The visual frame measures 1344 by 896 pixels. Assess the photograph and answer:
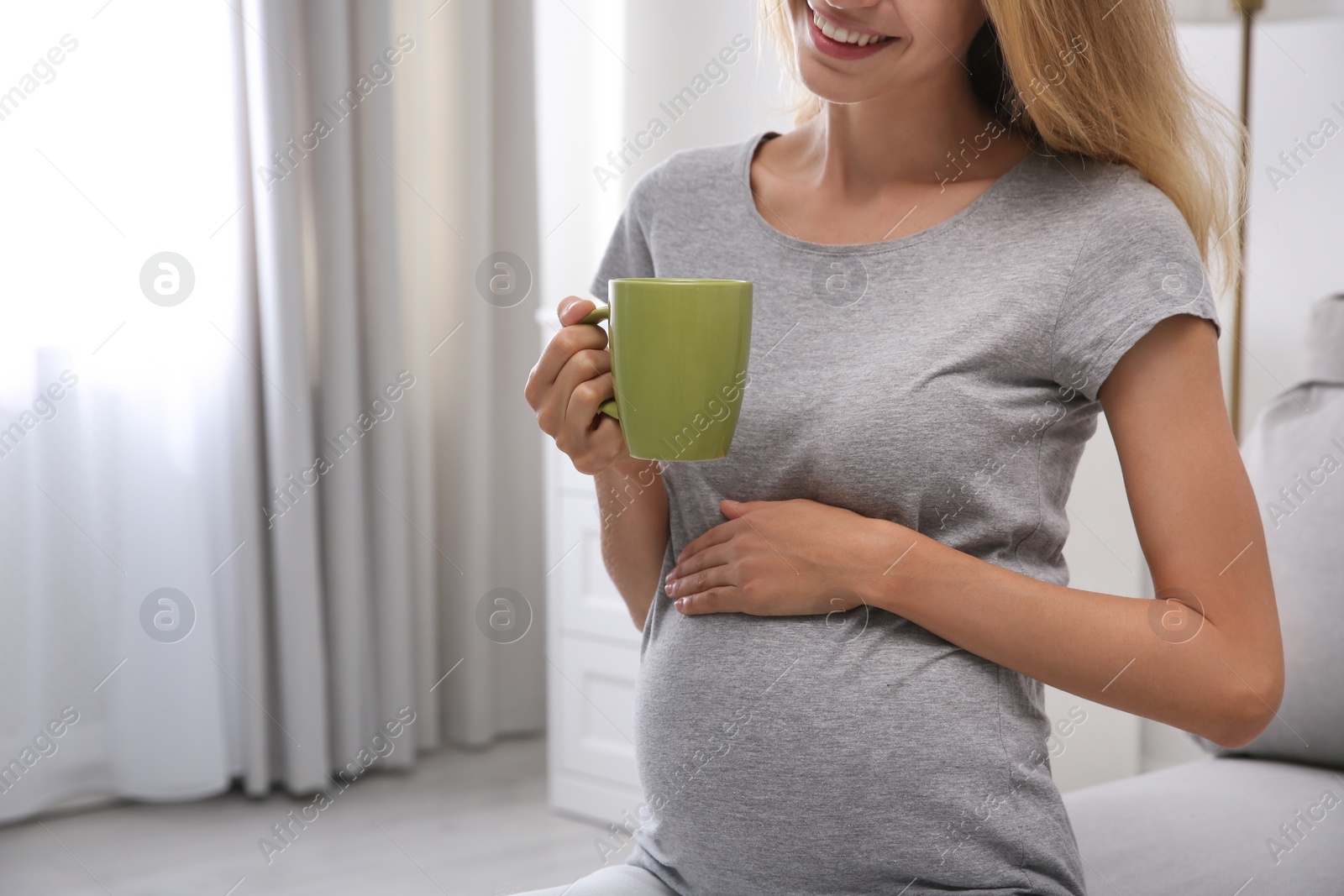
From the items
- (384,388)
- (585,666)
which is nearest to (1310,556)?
(585,666)

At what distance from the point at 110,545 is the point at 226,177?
762 millimetres

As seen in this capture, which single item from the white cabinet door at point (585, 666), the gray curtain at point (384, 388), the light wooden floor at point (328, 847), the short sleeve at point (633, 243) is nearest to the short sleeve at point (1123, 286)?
the short sleeve at point (633, 243)

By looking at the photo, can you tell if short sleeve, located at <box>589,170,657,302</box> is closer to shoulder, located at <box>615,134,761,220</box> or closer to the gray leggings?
shoulder, located at <box>615,134,761,220</box>

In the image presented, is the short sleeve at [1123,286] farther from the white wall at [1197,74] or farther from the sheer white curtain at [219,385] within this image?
the sheer white curtain at [219,385]

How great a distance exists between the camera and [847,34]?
29.1 inches

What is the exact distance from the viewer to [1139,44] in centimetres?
78

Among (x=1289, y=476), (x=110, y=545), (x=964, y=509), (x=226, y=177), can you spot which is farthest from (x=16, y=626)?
(x=1289, y=476)

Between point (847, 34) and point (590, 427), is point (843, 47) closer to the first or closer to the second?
point (847, 34)

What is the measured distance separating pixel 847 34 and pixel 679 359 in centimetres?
28

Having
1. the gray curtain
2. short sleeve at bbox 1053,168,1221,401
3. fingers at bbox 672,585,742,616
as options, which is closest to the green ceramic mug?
fingers at bbox 672,585,742,616

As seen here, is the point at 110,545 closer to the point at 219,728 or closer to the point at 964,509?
the point at 219,728

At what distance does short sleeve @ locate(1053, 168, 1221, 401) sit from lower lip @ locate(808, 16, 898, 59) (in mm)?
180

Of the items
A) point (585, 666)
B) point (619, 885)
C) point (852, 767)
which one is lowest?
point (585, 666)

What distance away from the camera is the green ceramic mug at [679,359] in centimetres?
61
